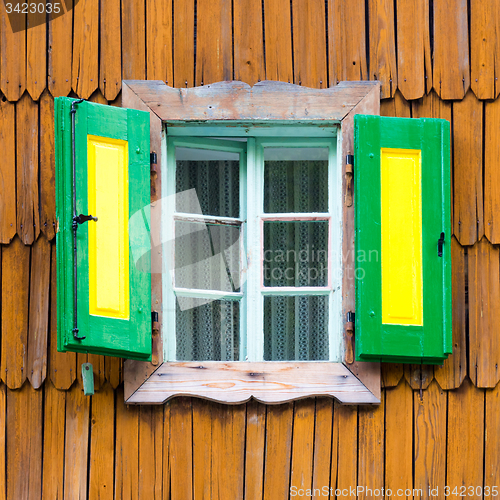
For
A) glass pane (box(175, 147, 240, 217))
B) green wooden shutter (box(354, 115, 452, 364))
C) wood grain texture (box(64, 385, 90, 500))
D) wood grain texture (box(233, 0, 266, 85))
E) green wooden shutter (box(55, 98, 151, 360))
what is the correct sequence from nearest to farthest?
green wooden shutter (box(55, 98, 151, 360)), green wooden shutter (box(354, 115, 452, 364)), wood grain texture (box(64, 385, 90, 500)), wood grain texture (box(233, 0, 266, 85)), glass pane (box(175, 147, 240, 217))

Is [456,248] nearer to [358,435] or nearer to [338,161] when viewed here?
[338,161]

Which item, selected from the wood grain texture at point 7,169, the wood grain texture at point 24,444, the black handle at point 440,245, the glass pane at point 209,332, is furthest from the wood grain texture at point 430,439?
the wood grain texture at point 7,169

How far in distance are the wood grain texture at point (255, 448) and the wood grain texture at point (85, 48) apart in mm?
1780

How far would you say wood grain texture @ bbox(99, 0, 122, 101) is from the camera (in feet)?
10.4

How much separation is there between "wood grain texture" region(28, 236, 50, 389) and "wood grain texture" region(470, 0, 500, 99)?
2323 mm

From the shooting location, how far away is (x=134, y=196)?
291 cm

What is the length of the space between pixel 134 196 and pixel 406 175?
1.29 meters

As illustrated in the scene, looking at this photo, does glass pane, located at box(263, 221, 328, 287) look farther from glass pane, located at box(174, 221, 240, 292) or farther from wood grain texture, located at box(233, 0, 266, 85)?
wood grain texture, located at box(233, 0, 266, 85)

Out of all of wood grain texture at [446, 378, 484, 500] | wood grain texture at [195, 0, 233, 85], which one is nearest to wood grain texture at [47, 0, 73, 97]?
wood grain texture at [195, 0, 233, 85]

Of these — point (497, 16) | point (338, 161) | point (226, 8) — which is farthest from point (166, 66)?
point (497, 16)

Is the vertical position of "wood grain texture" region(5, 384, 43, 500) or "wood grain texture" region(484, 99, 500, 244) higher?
"wood grain texture" region(484, 99, 500, 244)

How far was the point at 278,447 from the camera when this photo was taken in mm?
2980

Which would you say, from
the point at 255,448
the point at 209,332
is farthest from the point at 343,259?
the point at 255,448

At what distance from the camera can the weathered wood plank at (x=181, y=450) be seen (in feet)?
9.70
